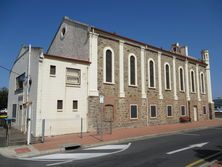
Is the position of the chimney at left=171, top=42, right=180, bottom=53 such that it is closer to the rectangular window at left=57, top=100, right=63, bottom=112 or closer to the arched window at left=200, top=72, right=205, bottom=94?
the arched window at left=200, top=72, right=205, bottom=94

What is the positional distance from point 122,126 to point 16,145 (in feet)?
33.7

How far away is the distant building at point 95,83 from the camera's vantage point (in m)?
16.1

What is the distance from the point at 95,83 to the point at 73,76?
220cm

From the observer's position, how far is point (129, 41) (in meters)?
Answer: 22.6

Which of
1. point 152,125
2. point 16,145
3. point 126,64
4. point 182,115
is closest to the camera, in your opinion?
point 16,145

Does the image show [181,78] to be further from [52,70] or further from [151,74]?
[52,70]

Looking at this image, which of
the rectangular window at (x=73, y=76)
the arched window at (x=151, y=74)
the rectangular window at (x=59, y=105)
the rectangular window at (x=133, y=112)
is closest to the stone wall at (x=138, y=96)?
the rectangular window at (x=133, y=112)

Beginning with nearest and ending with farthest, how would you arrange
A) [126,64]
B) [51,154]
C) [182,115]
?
[51,154] → [126,64] → [182,115]

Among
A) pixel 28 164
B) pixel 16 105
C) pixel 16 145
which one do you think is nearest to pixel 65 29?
pixel 16 105

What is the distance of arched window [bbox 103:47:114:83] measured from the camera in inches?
788

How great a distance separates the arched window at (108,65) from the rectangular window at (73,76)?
2.96 m

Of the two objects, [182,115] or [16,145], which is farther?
[182,115]

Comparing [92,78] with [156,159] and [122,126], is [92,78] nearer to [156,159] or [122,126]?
[122,126]

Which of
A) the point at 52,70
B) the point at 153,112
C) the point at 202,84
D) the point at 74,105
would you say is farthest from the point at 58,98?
the point at 202,84
